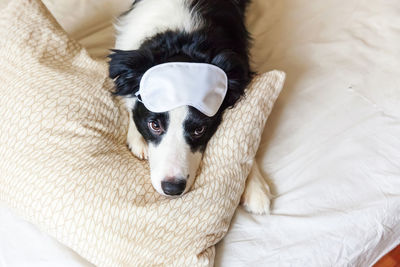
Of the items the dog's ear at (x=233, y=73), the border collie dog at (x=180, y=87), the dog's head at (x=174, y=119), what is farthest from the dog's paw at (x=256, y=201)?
the dog's ear at (x=233, y=73)

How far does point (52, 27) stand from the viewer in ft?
6.30

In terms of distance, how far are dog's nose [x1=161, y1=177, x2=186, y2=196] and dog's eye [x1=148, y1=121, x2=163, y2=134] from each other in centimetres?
24

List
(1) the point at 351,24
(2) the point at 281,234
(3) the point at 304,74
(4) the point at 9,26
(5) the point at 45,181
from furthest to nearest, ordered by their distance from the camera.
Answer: (1) the point at 351,24
(3) the point at 304,74
(4) the point at 9,26
(2) the point at 281,234
(5) the point at 45,181

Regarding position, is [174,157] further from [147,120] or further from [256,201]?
[256,201]

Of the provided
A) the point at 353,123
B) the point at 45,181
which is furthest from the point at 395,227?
the point at 45,181

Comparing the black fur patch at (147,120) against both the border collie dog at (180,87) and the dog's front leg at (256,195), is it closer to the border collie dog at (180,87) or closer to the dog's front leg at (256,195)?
the border collie dog at (180,87)

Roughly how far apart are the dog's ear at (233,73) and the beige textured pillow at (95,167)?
0.05 metres

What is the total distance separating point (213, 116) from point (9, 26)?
113 centimetres

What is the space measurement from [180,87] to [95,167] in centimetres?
45

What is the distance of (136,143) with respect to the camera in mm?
1731

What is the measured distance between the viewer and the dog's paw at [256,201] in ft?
5.34

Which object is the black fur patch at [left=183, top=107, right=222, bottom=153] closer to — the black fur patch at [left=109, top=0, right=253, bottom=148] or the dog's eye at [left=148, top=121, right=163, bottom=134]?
the black fur patch at [left=109, top=0, right=253, bottom=148]

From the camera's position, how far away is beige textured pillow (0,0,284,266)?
1376 mm

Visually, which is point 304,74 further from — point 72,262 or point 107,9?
point 72,262
